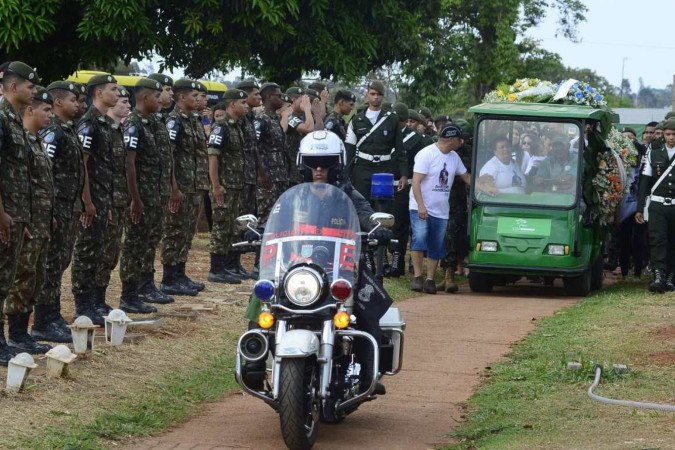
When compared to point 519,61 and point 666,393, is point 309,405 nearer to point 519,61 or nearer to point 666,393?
point 666,393

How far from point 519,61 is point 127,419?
1197 inches

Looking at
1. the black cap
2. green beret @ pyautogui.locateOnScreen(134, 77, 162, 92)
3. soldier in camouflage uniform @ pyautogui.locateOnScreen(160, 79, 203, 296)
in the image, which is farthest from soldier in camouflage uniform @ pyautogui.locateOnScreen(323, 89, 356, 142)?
green beret @ pyautogui.locateOnScreen(134, 77, 162, 92)

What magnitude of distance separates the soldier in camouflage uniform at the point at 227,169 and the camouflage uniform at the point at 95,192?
3.20 metres

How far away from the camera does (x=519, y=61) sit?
37.8 metres

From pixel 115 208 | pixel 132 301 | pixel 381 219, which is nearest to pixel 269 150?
pixel 132 301

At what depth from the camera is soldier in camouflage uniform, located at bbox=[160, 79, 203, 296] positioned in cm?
1405

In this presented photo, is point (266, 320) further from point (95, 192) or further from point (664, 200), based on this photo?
point (664, 200)

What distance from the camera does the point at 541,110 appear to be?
17.0m

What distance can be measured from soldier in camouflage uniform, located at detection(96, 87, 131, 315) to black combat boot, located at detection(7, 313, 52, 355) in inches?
67.0

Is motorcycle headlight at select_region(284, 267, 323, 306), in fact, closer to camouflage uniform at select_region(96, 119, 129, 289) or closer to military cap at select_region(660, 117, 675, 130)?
camouflage uniform at select_region(96, 119, 129, 289)

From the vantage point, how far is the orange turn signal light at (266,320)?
311 inches

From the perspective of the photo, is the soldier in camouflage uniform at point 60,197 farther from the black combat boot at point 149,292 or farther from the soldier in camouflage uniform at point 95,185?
the black combat boot at point 149,292

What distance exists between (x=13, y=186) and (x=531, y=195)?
28.6ft

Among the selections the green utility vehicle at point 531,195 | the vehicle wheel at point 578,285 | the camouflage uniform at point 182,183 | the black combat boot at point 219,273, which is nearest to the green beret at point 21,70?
the camouflage uniform at point 182,183
